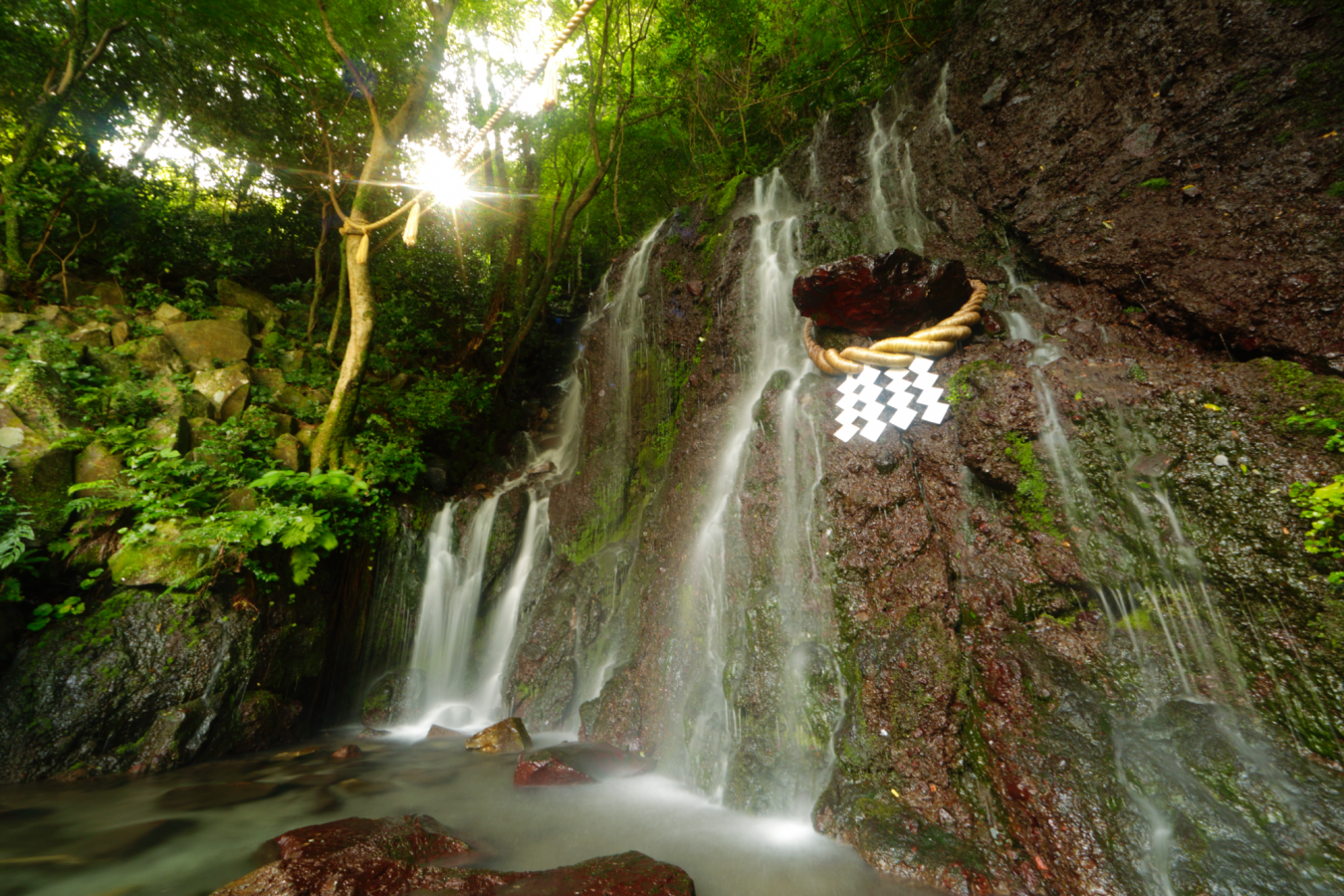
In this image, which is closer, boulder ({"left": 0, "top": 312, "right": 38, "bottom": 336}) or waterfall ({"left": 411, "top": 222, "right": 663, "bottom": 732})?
boulder ({"left": 0, "top": 312, "right": 38, "bottom": 336})

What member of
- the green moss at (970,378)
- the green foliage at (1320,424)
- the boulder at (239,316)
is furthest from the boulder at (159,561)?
the green foliage at (1320,424)

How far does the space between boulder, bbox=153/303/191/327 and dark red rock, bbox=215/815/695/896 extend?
7.47 m

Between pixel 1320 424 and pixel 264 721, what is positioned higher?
pixel 1320 424

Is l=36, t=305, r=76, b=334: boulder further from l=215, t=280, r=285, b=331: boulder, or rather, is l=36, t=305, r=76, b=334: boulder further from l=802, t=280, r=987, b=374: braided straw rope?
l=802, t=280, r=987, b=374: braided straw rope

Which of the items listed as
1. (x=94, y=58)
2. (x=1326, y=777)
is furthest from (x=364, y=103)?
(x=1326, y=777)

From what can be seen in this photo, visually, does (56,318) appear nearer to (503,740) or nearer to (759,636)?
(503,740)

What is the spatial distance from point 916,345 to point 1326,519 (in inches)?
104

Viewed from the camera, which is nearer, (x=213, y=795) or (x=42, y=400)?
(x=213, y=795)

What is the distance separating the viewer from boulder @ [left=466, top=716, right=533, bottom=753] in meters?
5.21

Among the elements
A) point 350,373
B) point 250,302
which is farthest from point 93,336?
point 350,373

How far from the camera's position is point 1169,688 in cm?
276

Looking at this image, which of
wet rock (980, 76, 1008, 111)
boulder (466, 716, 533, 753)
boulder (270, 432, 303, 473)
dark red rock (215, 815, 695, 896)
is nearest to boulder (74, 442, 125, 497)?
boulder (270, 432, 303, 473)

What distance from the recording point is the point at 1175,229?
4105 mm

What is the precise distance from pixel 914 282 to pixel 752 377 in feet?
6.74
